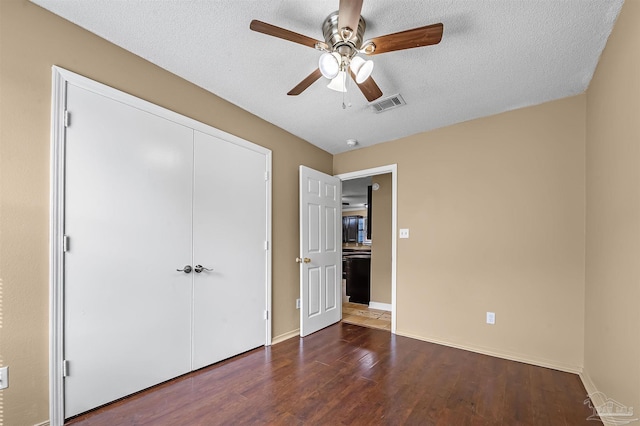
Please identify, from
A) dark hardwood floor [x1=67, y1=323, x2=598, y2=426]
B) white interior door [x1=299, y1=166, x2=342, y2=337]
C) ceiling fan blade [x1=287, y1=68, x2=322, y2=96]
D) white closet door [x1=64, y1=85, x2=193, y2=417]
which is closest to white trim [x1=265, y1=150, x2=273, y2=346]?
dark hardwood floor [x1=67, y1=323, x2=598, y2=426]

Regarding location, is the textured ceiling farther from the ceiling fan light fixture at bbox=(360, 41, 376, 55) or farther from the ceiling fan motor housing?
the ceiling fan light fixture at bbox=(360, 41, 376, 55)

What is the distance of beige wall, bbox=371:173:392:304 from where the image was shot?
15.4ft

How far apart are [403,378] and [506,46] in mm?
2662

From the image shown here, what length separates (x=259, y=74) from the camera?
7.36 feet

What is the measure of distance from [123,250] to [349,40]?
2.07 meters

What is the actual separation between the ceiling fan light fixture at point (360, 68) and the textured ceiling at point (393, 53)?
0.24 metres

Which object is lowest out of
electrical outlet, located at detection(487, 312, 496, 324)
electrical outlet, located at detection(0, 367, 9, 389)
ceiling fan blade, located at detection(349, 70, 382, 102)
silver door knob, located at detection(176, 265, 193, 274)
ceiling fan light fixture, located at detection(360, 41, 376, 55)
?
electrical outlet, located at detection(487, 312, 496, 324)

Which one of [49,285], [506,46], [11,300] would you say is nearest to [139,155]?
[49,285]

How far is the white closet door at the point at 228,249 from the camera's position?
246cm

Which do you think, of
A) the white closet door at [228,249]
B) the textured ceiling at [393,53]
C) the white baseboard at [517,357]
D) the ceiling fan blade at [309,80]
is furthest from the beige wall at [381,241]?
the ceiling fan blade at [309,80]

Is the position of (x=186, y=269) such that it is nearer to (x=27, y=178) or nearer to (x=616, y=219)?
(x=27, y=178)

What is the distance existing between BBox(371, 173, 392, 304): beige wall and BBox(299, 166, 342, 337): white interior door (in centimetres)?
103

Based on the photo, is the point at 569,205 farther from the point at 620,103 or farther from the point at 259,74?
the point at 259,74

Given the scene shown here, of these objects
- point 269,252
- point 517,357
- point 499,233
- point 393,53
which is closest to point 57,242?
point 269,252
